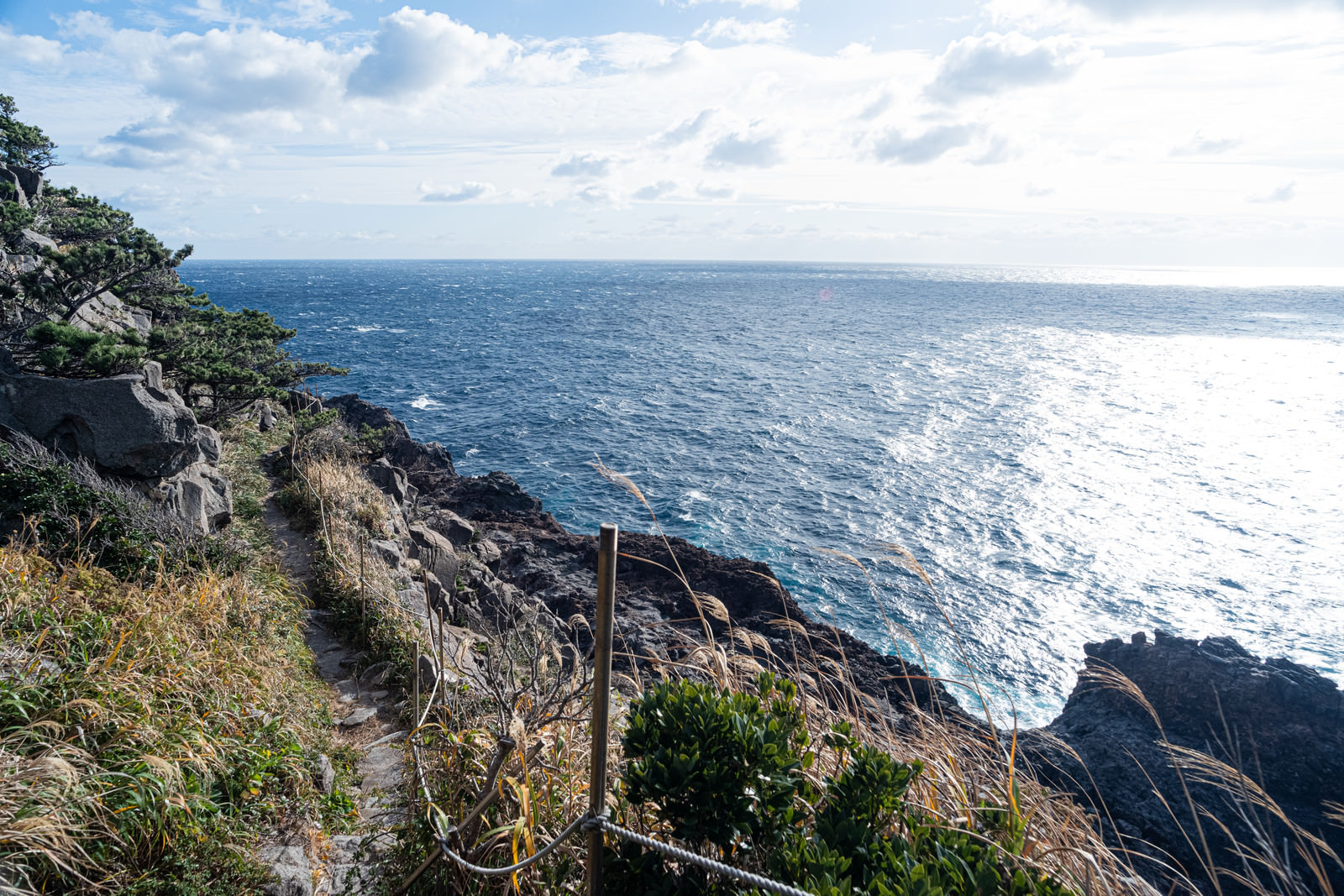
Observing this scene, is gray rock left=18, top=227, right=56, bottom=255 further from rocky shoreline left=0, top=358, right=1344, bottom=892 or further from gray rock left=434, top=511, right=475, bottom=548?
gray rock left=434, top=511, right=475, bottom=548

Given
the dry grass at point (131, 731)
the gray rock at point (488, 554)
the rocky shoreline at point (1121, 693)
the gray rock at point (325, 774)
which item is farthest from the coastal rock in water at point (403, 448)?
the gray rock at point (325, 774)

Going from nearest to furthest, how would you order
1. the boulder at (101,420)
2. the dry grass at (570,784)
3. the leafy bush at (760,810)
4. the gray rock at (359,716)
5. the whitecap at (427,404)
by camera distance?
the leafy bush at (760,810) → the dry grass at (570,784) → the gray rock at (359,716) → the boulder at (101,420) → the whitecap at (427,404)

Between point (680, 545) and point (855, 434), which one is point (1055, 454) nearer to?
point (855, 434)

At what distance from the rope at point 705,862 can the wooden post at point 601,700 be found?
46 mm

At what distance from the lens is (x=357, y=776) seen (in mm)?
5125

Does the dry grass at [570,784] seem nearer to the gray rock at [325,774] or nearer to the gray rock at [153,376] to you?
the gray rock at [325,774]

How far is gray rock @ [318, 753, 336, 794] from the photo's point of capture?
473 cm

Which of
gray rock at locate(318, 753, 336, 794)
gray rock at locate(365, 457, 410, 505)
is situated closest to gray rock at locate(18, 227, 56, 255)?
gray rock at locate(365, 457, 410, 505)

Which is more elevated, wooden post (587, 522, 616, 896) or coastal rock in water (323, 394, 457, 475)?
Result: wooden post (587, 522, 616, 896)

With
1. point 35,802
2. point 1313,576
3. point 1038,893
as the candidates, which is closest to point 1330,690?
point 1313,576

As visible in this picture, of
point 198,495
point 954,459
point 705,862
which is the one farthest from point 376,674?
point 954,459

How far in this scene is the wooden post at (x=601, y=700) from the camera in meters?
2.55

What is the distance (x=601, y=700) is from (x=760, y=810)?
0.76 meters

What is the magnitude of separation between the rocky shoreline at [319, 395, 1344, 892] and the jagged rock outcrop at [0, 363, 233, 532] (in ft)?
10.8
